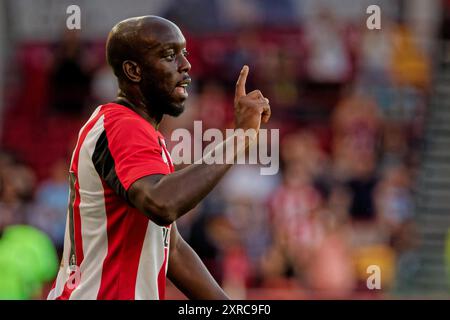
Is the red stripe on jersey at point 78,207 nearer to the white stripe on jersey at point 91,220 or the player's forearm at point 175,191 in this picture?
the white stripe on jersey at point 91,220

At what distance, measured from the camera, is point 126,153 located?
14.7 ft

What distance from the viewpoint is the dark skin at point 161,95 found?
14.3 ft

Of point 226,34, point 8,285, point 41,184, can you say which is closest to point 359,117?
point 226,34

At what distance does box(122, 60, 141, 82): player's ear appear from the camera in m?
4.74

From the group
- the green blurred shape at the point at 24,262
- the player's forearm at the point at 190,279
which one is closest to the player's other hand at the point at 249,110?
the player's forearm at the point at 190,279

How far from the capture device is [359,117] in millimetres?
14492

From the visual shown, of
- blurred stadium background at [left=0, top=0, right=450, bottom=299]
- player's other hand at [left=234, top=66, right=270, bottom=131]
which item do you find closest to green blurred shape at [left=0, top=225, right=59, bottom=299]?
blurred stadium background at [left=0, top=0, right=450, bottom=299]

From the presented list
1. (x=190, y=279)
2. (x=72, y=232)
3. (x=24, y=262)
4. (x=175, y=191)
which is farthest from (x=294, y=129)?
(x=175, y=191)

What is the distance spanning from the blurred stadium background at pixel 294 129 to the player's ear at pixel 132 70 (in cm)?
600

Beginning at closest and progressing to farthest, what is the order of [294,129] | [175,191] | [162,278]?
[175,191], [162,278], [294,129]

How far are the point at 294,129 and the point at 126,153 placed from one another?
33.7 ft

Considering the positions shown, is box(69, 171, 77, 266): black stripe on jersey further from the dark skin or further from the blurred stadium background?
the blurred stadium background

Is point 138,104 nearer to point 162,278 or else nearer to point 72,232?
point 72,232

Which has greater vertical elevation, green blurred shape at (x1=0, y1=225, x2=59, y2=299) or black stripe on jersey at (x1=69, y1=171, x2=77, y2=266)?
black stripe on jersey at (x1=69, y1=171, x2=77, y2=266)
